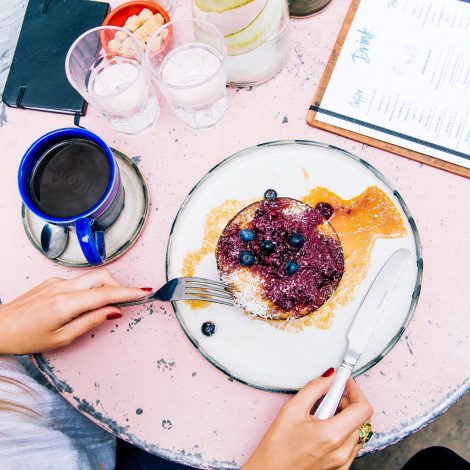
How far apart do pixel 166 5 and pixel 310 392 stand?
78 centimetres

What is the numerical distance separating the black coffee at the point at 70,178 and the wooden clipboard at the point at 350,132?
1.29 ft

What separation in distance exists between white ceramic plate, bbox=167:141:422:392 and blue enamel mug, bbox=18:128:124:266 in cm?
12

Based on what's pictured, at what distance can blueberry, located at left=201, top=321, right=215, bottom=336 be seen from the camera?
30.7 inches

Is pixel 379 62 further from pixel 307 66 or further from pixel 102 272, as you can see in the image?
pixel 102 272

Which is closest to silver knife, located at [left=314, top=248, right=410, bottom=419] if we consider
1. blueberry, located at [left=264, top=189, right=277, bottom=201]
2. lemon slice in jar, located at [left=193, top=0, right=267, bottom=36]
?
blueberry, located at [left=264, top=189, right=277, bottom=201]

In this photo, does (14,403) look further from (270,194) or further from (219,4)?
(219,4)

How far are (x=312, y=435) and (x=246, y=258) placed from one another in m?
0.29

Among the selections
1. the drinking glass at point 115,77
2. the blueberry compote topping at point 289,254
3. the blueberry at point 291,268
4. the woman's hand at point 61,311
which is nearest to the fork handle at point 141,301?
the woman's hand at point 61,311

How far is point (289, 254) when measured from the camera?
78 centimetres

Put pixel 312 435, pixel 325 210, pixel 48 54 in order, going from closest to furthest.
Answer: pixel 312 435 < pixel 325 210 < pixel 48 54

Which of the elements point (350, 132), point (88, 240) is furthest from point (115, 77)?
point (350, 132)

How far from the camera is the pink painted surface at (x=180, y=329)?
76cm

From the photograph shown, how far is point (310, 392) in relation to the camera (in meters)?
0.71

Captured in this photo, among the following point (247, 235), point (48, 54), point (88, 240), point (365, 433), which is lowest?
point (365, 433)
